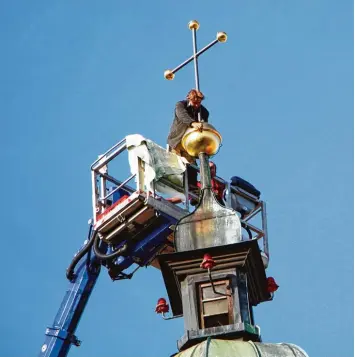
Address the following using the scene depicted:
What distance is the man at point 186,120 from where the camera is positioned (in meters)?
45.0

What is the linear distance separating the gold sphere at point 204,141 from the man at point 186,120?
2375 millimetres

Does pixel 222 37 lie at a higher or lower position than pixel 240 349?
higher

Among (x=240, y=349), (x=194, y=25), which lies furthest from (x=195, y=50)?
(x=240, y=349)

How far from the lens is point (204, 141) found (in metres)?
42.2

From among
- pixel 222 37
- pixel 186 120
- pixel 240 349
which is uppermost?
pixel 222 37

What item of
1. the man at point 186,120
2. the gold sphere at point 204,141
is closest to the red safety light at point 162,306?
the gold sphere at point 204,141

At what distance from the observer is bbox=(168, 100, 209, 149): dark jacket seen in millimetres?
46719

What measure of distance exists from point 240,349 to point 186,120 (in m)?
9.48

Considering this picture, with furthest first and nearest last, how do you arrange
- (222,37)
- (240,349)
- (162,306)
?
1. (222,37)
2. (162,306)
3. (240,349)

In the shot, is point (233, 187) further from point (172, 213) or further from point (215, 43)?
point (215, 43)

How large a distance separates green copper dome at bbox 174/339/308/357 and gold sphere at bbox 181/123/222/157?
4953 mm

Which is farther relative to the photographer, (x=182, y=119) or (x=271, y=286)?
(x=182, y=119)

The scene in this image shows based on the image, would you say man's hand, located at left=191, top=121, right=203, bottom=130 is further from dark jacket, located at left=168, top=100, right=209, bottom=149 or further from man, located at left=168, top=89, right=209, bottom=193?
dark jacket, located at left=168, top=100, right=209, bottom=149

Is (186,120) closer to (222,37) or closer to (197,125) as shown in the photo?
(222,37)
